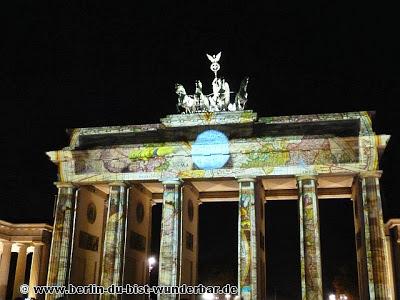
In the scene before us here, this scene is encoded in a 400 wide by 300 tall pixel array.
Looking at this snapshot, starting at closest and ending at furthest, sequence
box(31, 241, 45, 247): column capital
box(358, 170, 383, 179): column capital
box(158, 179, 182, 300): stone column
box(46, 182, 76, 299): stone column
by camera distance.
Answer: box(358, 170, 383, 179): column capital
box(158, 179, 182, 300): stone column
box(46, 182, 76, 299): stone column
box(31, 241, 45, 247): column capital

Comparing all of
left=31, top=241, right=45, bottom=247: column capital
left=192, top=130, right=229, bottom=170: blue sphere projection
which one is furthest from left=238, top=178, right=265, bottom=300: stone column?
left=31, top=241, right=45, bottom=247: column capital

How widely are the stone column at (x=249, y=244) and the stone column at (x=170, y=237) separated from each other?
4.46 metres

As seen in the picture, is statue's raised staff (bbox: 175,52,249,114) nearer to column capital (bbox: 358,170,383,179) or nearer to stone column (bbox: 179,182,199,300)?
stone column (bbox: 179,182,199,300)

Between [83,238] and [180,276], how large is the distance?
354 inches

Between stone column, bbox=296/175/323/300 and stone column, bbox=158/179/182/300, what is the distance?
856cm

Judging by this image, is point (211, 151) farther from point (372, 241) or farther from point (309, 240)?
point (372, 241)

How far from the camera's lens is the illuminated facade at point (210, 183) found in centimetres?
3095

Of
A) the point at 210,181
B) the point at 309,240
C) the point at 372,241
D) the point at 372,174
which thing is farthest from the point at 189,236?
the point at 372,174

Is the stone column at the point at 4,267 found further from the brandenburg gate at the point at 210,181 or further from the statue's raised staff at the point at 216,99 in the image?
the statue's raised staff at the point at 216,99

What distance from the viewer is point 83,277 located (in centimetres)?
3616

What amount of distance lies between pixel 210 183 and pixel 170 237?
5.73 metres

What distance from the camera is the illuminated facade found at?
31.0 metres

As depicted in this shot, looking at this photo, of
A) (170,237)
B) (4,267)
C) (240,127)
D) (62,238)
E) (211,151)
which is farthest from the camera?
(4,267)

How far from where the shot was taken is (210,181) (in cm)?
3491
